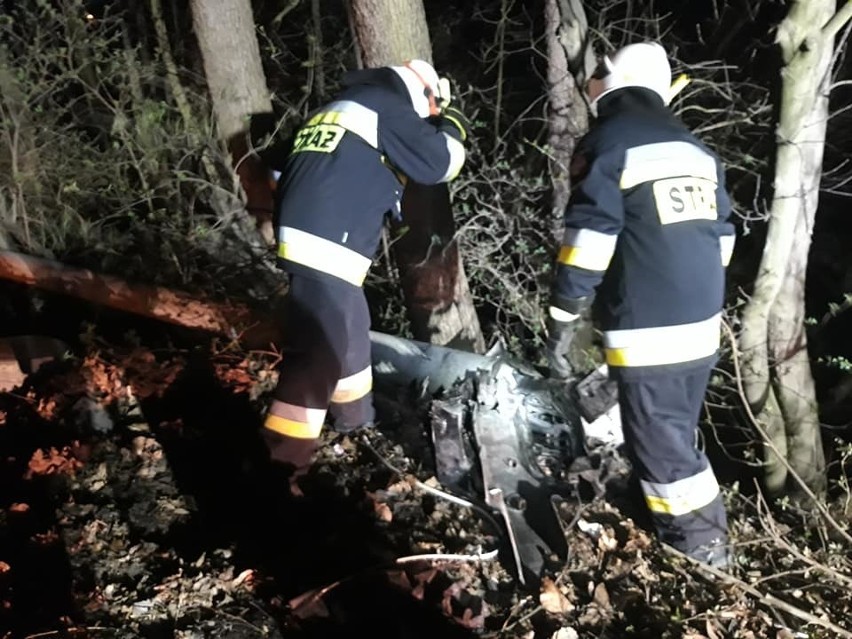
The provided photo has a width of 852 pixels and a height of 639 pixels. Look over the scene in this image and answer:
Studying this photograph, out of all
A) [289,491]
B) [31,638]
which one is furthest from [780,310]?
[31,638]

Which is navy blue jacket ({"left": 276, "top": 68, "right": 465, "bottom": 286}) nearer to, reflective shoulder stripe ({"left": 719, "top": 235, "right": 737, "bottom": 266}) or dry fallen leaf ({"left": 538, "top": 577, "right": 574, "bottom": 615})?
reflective shoulder stripe ({"left": 719, "top": 235, "right": 737, "bottom": 266})

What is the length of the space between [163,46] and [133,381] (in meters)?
3.17

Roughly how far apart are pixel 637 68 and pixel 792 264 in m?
1.56

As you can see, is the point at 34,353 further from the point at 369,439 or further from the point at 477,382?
the point at 477,382

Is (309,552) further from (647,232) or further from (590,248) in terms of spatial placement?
(647,232)

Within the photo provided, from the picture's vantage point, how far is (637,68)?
9.23 ft

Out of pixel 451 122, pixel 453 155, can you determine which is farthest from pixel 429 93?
pixel 453 155

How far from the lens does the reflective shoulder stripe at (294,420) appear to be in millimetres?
3117

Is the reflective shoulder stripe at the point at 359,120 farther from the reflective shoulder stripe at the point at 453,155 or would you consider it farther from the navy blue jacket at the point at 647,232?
the navy blue jacket at the point at 647,232

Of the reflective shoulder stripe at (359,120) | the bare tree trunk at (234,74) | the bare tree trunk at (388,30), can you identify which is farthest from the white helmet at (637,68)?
the bare tree trunk at (234,74)

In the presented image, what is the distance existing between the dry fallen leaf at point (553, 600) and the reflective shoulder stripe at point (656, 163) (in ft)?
4.99

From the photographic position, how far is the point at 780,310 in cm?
384

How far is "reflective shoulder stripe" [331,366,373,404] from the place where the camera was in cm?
339

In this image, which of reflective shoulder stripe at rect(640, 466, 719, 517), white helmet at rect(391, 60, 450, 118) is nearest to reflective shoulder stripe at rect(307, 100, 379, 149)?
white helmet at rect(391, 60, 450, 118)
